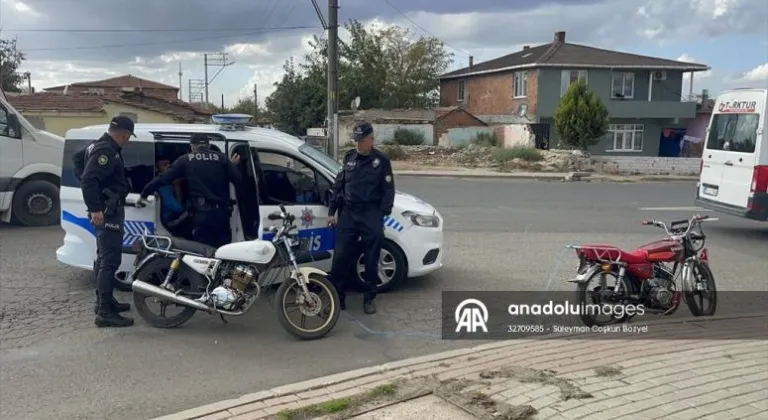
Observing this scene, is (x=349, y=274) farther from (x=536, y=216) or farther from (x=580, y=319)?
(x=536, y=216)

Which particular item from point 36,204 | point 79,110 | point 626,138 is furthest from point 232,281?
point 626,138

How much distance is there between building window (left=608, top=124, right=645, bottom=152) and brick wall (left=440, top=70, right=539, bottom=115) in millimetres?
6157

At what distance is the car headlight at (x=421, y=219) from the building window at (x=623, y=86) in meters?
38.4

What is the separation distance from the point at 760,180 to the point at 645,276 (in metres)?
6.39

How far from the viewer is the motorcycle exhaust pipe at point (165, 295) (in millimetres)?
5824

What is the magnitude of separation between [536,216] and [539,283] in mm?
6163

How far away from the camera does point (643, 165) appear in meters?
29.9

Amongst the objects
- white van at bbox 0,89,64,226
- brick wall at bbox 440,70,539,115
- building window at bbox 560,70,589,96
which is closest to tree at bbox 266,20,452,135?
brick wall at bbox 440,70,539,115

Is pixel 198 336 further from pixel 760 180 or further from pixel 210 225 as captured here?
pixel 760 180

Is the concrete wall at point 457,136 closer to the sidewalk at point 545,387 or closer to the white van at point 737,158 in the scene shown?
the white van at point 737,158

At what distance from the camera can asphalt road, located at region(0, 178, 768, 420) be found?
15.2 ft

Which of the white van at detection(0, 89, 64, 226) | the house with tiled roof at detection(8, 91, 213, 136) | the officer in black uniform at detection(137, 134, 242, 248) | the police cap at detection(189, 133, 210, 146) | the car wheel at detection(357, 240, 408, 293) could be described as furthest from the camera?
the house with tiled roof at detection(8, 91, 213, 136)

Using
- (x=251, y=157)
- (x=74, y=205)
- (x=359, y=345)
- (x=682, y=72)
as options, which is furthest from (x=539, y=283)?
(x=682, y=72)

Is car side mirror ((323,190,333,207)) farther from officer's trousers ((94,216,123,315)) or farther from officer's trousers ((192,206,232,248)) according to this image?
officer's trousers ((94,216,123,315))
